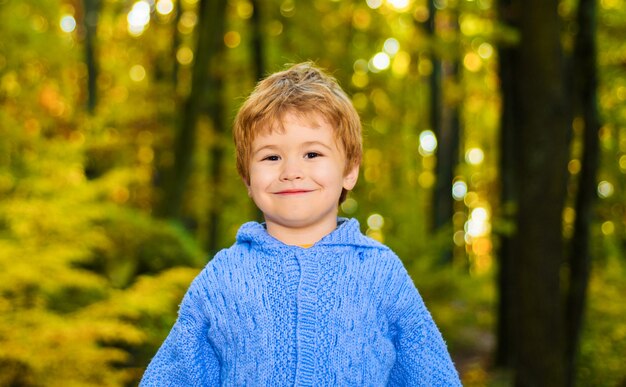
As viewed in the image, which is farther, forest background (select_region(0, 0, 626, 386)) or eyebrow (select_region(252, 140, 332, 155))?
forest background (select_region(0, 0, 626, 386))

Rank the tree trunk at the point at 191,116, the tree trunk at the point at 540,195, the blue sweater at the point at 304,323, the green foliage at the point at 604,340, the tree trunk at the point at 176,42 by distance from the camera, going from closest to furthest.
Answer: the blue sweater at the point at 304,323 → the tree trunk at the point at 540,195 → the green foliage at the point at 604,340 → the tree trunk at the point at 191,116 → the tree trunk at the point at 176,42

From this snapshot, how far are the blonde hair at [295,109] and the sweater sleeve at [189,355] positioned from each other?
1.45 feet

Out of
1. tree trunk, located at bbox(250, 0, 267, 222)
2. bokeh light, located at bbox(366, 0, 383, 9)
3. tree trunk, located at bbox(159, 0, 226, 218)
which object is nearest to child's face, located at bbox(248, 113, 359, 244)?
tree trunk, located at bbox(159, 0, 226, 218)

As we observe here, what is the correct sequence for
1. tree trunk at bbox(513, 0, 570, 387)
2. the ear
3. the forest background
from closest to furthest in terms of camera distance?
the ear, the forest background, tree trunk at bbox(513, 0, 570, 387)

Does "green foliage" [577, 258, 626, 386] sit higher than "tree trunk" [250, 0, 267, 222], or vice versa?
"tree trunk" [250, 0, 267, 222]

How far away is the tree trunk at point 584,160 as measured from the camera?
704 cm

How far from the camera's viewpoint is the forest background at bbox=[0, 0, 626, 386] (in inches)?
243

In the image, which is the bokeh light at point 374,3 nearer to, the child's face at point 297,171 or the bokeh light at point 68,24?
the bokeh light at point 68,24

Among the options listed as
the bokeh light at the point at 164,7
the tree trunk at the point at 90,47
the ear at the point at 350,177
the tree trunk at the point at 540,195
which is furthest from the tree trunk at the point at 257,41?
the ear at the point at 350,177

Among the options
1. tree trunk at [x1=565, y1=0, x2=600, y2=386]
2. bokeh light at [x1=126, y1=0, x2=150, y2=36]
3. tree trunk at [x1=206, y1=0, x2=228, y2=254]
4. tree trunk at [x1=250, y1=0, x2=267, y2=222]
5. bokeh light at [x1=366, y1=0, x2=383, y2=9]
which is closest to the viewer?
tree trunk at [x1=565, y1=0, x2=600, y2=386]

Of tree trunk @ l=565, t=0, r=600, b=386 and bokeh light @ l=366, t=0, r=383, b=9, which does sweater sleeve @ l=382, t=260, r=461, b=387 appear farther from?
bokeh light @ l=366, t=0, r=383, b=9

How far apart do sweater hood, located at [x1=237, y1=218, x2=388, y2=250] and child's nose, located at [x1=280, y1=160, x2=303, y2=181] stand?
0.21 m

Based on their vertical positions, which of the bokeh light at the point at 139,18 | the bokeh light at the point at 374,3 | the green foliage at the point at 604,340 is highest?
the bokeh light at the point at 374,3

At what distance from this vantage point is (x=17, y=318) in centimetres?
572
